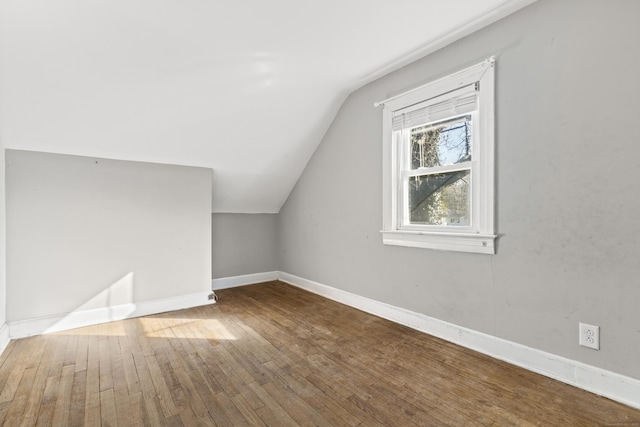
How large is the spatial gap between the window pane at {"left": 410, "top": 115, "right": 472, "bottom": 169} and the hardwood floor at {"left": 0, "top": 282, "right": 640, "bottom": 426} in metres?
1.51

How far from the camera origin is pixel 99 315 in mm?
2812

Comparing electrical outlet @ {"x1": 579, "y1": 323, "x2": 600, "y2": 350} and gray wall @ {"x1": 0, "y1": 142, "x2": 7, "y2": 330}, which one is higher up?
gray wall @ {"x1": 0, "y1": 142, "x2": 7, "y2": 330}

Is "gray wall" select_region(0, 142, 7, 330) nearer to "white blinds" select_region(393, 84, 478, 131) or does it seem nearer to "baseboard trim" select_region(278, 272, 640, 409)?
A: "baseboard trim" select_region(278, 272, 640, 409)

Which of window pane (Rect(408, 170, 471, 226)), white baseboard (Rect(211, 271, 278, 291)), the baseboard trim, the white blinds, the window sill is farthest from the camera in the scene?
white baseboard (Rect(211, 271, 278, 291))

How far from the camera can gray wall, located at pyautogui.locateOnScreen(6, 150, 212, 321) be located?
2.54m

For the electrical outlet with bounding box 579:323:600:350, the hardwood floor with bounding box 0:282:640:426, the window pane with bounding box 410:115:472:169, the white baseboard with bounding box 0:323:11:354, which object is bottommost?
the hardwood floor with bounding box 0:282:640:426

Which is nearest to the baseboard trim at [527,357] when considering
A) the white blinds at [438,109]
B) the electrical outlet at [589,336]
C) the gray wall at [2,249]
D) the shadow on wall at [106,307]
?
the electrical outlet at [589,336]

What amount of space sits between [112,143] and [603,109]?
3729 mm

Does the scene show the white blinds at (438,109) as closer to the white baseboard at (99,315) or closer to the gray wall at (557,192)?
the gray wall at (557,192)

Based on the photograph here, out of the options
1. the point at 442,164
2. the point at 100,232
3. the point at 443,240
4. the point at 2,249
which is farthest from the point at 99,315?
the point at 442,164

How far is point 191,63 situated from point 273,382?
2387mm

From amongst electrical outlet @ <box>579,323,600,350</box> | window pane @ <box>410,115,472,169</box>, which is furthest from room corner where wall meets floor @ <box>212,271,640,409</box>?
window pane @ <box>410,115,472,169</box>

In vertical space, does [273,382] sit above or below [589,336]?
below

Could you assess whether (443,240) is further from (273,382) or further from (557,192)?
(273,382)
